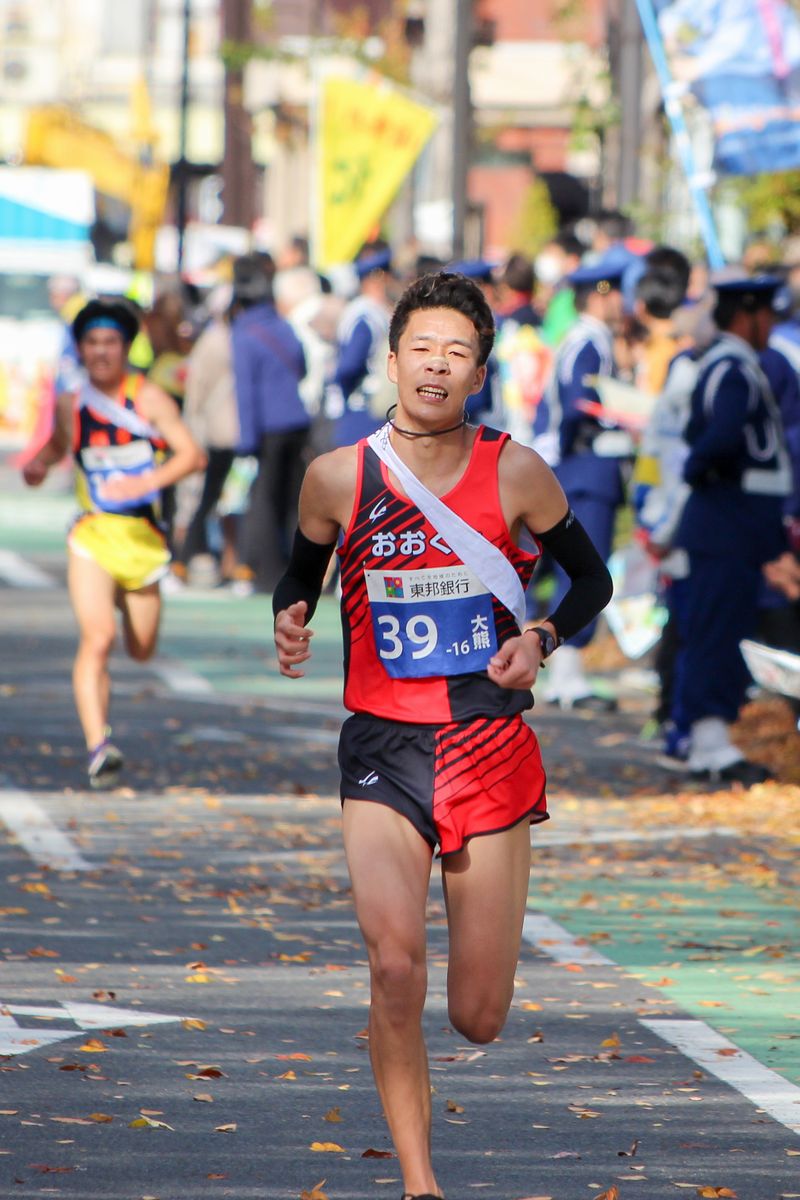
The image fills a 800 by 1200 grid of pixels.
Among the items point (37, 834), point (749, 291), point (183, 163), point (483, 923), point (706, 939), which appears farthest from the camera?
point (183, 163)

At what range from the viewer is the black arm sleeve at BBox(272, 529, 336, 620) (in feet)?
19.1

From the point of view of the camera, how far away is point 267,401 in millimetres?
19922

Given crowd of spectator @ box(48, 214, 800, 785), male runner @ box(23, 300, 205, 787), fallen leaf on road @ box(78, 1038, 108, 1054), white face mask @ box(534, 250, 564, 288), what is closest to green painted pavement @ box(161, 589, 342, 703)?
crowd of spectator @ box(48, 214, 800, 785)

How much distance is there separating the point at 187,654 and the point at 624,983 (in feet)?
30.3

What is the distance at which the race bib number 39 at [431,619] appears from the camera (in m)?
5.61

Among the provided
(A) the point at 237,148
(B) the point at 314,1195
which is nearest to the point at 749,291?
(B) the point at 314,1195

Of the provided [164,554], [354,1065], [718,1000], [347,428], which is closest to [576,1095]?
[354,1065]

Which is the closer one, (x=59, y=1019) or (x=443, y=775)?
(x=443, y=775)

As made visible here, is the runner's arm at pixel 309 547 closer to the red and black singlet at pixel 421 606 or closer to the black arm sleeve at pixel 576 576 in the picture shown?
the red and black singlet at pixel 421 606

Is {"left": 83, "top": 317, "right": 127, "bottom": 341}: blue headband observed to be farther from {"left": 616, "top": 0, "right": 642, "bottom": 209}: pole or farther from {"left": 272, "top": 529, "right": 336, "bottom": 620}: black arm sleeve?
{"left": 616, "top": 0, "right": 642, "bottom": 209}: pole

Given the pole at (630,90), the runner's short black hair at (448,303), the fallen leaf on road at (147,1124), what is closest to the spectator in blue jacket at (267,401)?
the pole at (630,90)

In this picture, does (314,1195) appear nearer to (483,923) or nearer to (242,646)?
(483,923)

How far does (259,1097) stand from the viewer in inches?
257

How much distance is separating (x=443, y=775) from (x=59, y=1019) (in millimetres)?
2160
